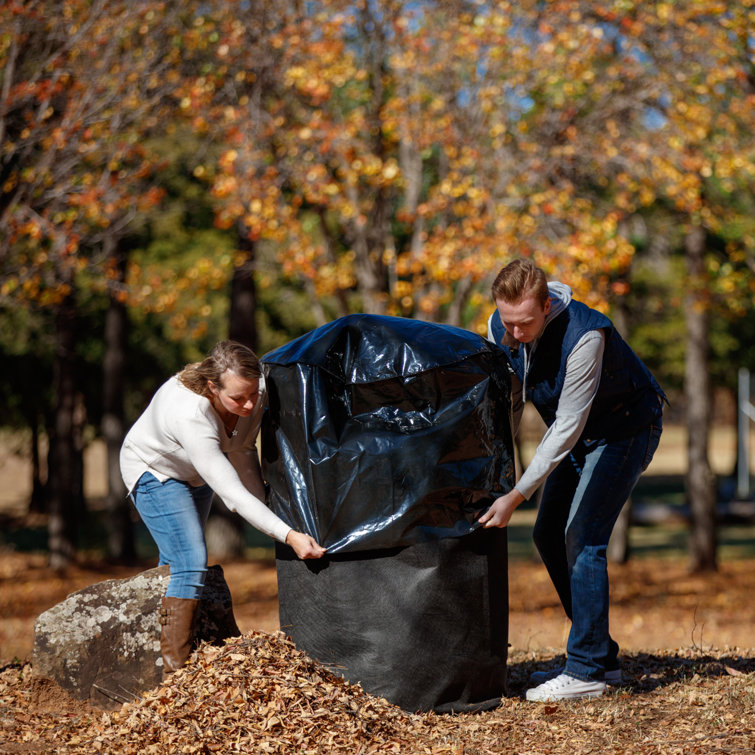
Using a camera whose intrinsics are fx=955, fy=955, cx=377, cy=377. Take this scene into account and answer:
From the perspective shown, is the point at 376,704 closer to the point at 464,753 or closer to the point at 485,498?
the point at 464,753

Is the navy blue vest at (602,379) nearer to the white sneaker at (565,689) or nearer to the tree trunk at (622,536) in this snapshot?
the white sneaker at (565,689)

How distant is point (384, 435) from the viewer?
385 cm

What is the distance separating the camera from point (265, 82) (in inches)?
388

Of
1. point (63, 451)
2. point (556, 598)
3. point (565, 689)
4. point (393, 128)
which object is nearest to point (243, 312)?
point (63, 451)

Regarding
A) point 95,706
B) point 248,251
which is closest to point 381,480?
point 95,706

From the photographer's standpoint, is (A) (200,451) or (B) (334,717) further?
(A) (200,451)

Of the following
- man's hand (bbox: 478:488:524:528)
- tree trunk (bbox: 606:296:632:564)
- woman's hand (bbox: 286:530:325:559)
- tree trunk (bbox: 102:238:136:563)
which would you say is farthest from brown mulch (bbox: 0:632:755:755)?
tree trunk (bbox: 102:238:136:563)

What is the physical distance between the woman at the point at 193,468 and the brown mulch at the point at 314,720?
29cm

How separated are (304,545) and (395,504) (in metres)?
0.39

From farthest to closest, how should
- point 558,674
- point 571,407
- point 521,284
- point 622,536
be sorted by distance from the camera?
point 622,536, point 558,674, point 571,407, point 521,284

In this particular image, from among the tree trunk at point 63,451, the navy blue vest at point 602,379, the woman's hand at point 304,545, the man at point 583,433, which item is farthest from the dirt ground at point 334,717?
the tree trunk at point 63,451

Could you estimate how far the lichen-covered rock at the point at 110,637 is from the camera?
4.18 meters

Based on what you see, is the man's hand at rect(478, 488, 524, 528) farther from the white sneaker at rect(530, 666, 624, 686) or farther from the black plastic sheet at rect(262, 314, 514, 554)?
the white sneaker at rect(530, 666, 624, 686)

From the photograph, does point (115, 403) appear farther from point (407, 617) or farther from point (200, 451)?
point (407, 617)
